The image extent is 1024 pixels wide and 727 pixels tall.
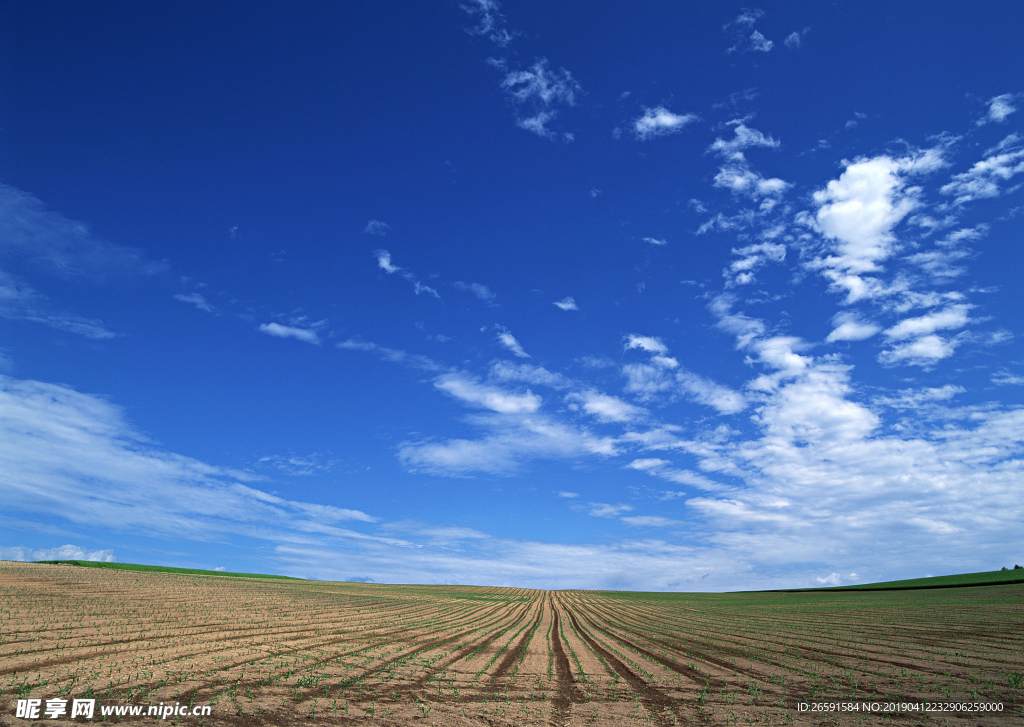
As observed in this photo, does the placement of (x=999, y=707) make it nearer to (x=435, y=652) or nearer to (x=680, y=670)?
(x=680, y=670)

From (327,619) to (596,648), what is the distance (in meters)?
17.7

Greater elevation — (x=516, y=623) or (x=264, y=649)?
(x=264, y=649)

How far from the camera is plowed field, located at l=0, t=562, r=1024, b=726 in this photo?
12672mm

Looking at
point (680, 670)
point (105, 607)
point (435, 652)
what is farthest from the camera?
point (105, 607)

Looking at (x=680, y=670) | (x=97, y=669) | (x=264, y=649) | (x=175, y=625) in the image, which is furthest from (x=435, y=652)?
(x=175, y=625)

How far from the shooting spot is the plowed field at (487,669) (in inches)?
499

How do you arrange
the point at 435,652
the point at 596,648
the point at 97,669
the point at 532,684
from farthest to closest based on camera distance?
the point at 596,648 < the point at 435,652 < the point at 532,684 < the point at 97,669

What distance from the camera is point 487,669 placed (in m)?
18.0

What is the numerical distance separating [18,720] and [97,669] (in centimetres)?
483

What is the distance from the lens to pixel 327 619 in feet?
107

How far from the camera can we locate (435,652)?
2134 centimetres

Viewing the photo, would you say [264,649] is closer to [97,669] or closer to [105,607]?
[97,669]

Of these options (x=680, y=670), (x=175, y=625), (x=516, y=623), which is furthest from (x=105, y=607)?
(x=680, y=670)

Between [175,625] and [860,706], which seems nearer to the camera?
[860,706]
